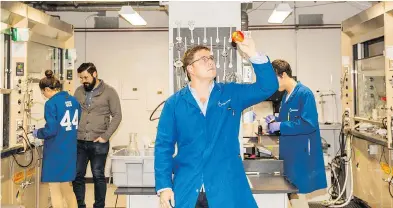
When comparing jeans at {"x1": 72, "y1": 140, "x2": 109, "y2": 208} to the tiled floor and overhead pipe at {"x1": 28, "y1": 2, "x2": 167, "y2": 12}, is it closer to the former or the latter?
the tiled floor

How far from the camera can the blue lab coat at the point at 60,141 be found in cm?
371

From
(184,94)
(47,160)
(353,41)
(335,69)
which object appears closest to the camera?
(184,94)

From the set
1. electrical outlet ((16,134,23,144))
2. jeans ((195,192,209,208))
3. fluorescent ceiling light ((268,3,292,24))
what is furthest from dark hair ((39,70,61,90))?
fluorescent ceiling light ((268,3,292,24))

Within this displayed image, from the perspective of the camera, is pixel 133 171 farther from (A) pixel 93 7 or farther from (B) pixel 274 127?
(A) pixel 93 7

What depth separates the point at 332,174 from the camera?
514cm

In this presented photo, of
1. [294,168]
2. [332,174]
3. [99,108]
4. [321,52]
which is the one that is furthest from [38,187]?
[321,52]

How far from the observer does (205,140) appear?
6.91ft

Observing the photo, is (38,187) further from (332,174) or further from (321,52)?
(321,52)

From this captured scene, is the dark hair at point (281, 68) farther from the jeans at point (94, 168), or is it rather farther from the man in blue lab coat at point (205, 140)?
the jeans at point (94, 168)

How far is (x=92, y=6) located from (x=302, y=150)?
431cm

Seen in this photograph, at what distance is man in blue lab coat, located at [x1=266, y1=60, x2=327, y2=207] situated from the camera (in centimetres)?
294

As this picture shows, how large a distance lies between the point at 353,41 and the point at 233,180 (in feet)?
12.0

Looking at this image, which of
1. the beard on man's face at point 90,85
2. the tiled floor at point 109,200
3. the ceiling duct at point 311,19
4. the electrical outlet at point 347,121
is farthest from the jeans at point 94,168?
the ceiling duct at point 311,19

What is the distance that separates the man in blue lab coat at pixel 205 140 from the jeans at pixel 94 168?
194 centimetres
